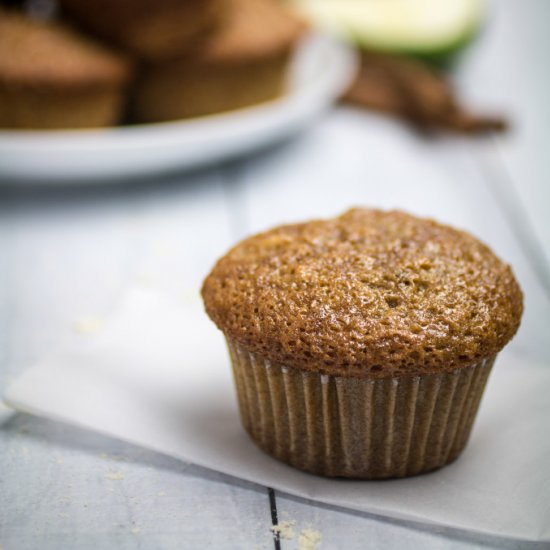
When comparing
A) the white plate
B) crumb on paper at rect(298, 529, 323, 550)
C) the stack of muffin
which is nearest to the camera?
crumb on paper at rect(298, 529, 323, 550)

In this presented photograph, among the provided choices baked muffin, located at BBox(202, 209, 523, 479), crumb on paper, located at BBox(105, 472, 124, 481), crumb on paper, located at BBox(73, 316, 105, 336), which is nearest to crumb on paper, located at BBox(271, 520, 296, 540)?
baked muffin, located at BBox(202, 209, 523, 479)

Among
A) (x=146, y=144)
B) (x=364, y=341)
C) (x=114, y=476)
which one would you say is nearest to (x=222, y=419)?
(x=114, y=476)

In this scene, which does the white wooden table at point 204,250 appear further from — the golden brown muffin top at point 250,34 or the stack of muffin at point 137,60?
the golden brown muffin top at point 250,34

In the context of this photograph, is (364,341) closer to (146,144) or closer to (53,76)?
(146,144)

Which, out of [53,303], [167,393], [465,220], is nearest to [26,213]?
[53,303]

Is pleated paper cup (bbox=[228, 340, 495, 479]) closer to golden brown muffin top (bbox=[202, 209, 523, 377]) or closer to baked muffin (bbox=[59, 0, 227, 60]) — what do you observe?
golden brown muffin top (bbox=[202, 209, 523, 377])

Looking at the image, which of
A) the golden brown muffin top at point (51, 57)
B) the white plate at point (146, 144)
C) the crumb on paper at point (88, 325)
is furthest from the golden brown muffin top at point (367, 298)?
the golden brown muffin top at point (51, 57)
